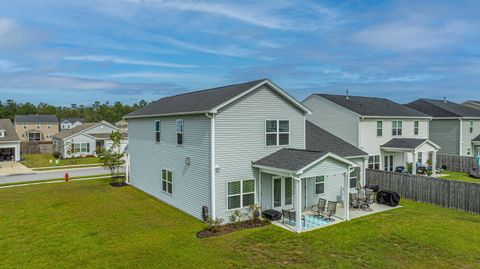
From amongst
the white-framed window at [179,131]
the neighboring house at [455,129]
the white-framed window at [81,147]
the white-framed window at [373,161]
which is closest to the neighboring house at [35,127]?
the white-framed window at [81,147]

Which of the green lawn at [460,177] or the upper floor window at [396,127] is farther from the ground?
the upper floor window at [396,127]

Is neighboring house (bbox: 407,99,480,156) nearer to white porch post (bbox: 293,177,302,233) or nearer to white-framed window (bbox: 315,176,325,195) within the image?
white-framed window (bbox: 315,176,325,195)

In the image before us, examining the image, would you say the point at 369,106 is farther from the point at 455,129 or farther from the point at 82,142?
the point at 82,142

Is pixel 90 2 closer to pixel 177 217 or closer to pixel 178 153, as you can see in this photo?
pixel 178 153

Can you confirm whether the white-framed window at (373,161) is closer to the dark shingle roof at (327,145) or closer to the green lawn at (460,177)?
the green lawn at (460,177)

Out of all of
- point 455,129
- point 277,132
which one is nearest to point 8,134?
point 277,132

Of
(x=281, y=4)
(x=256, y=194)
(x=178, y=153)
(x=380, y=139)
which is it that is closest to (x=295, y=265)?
(x=256, y=194)

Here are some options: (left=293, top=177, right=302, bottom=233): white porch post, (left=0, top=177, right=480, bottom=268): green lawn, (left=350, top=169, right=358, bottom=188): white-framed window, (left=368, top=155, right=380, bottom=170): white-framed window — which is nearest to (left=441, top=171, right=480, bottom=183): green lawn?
(left=368, top=155, right=380, bottom=170): white-framed window
